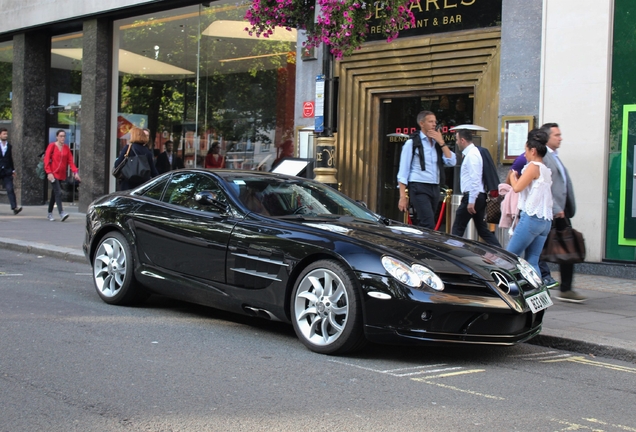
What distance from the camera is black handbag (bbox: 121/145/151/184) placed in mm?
11133

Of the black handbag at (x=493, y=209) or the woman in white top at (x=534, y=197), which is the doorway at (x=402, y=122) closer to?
the black handbag at (x=493, y=209)

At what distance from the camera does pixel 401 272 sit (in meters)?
5.40

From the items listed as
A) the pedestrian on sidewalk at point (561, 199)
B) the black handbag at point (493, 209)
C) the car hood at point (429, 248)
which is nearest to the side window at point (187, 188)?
the car hood at point (429, 248)

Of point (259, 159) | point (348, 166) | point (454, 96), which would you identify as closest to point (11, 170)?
point (259, 159)

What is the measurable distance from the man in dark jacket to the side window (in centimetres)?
1097

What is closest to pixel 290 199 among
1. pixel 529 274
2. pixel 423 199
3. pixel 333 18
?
pixel 529 274

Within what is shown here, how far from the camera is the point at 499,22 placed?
11891mm

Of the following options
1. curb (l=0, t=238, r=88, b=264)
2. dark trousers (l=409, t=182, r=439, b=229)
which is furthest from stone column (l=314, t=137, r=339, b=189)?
curb (l=0, t=238, r=88, b=264)

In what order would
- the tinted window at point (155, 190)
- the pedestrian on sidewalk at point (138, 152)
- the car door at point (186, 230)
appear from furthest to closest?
the pedestrian on sidewalk at point (138, 152)
the tinted window at point (155, 190)
the car door at point (186, 230)

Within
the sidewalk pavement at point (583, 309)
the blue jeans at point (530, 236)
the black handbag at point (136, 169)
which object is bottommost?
the sidewalk pavement at point (583, 309)

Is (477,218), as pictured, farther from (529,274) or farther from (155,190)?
(155,190)

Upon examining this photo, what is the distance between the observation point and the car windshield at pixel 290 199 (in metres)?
6.61

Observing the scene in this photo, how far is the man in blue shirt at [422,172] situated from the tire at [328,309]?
3243mm

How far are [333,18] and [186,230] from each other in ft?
12.8
